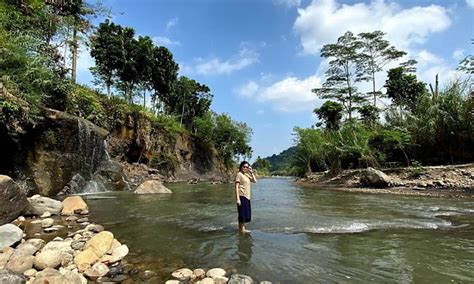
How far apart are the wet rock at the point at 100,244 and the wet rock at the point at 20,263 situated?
2.83ft

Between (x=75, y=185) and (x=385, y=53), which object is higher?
(x=385, y=53)

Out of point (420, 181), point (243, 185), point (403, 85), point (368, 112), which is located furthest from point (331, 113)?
point (243, 185)

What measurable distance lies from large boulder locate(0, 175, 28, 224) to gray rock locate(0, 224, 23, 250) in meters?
1.96

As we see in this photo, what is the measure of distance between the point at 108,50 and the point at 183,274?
35550mm

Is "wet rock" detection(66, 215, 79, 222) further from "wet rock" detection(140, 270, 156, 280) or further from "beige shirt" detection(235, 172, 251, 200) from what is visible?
"wet rock" detection(140, 270, 156, 280)

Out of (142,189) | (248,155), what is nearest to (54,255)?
(142,189)

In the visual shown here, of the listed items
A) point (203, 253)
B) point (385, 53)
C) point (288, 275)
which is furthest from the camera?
point (385, 53)

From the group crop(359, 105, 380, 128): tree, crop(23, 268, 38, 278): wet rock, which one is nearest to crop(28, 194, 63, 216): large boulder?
crop(23, 268, 38, 278): wet rock

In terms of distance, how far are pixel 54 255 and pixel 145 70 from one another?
3623 centimetres

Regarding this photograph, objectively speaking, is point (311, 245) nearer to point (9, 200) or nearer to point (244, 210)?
point (244, 210)

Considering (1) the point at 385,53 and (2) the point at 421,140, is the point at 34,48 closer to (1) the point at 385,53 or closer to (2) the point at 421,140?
(2) the point at 421,140

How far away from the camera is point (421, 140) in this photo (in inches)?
1036

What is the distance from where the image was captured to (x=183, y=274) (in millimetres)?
4965

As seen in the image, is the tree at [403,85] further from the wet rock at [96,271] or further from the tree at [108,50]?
the wet rock at [96,271]
